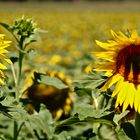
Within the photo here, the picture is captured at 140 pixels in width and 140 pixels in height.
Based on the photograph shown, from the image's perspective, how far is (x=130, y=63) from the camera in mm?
1760

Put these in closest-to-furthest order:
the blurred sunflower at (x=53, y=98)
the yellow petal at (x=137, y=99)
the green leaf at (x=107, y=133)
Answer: the yellow petal at (x=137, y=99)
the green leaf at (x=107, y=133)
the blurred sunflower at (x=53, y=98)

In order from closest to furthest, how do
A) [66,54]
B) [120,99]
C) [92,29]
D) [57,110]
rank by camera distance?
[120,99] → [57,110] → [66,54] → [92,29]

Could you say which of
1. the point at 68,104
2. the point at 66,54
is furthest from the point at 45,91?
the point at 66,54

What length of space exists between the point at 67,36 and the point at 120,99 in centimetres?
918

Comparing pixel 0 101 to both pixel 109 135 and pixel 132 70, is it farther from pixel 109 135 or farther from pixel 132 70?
pixel 109 135

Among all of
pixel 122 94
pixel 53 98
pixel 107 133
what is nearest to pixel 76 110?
pixel 122 94

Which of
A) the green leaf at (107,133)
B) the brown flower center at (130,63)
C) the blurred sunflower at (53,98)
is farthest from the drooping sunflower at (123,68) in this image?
the blurred sunflower at (53,98)

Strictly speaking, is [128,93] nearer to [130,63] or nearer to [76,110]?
[130,63]

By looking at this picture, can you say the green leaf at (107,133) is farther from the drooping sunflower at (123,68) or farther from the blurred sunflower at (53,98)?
the blurred sunflower at (53,98)

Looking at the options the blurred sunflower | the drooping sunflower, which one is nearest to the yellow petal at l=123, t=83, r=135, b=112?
the drooping sunflower

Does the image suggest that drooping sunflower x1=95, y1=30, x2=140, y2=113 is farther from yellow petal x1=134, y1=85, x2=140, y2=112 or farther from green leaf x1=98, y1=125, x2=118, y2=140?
green leaf x1=98, y1=125, x2=118, y2=140

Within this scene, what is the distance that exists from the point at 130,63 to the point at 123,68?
0.03 metres

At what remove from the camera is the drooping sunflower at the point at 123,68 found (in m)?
1.75

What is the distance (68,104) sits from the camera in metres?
3.77
